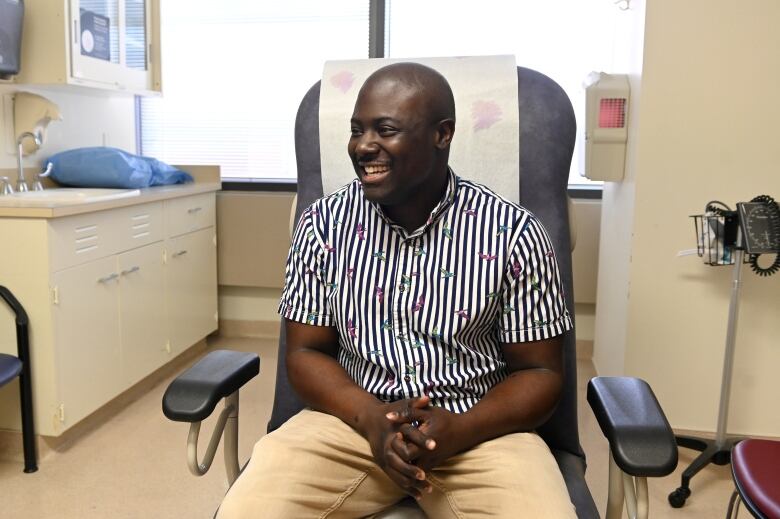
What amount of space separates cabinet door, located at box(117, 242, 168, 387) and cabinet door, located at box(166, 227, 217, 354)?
9 cm

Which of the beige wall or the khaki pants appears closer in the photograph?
the khaki pants

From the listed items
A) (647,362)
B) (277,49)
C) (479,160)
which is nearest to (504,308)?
(479,160)

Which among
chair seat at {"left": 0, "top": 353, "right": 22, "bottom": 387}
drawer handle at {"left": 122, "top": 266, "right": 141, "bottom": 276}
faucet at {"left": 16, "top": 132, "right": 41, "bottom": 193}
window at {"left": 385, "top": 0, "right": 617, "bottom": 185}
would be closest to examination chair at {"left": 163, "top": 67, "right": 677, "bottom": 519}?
chair seat at {"left": 0, "top": 353, "right": 22, "bottom": 387}

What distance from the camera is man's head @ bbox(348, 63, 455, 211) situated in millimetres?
1195

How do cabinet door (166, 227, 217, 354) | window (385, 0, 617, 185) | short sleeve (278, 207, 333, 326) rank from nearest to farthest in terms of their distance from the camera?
short sleeve (278, 207, 333, 326) < cabinet door (166, 227, 217, 354) < window (385, 0, 617, 185)

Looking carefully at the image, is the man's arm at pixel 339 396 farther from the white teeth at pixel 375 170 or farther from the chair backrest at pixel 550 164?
the white teeth at pixel 375 170

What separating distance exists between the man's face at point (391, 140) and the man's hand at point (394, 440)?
0.34m

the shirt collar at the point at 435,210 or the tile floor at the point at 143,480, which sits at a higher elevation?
the shirt collar at the point at 435,210

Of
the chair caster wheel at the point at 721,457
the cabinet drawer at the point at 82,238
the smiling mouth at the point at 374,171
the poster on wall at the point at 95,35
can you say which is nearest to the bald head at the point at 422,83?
the smiling mouth at the point at 374,171

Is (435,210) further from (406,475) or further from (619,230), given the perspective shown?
(619,230)

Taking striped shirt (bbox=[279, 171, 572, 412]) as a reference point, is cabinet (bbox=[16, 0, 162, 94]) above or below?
above

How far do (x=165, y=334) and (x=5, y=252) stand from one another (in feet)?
2.97

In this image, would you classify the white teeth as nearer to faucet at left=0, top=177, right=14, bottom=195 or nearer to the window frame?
faucet at left=0, top=177, right=14, bottom=195

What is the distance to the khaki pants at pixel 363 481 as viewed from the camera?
1.07 m
